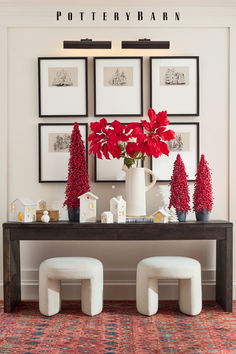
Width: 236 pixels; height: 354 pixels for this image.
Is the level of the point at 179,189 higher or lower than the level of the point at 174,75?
lower

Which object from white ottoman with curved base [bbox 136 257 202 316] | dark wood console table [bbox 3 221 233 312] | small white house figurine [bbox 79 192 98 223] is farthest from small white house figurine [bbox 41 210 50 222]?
white ottoman with curved base [bbox 136 257 202 316]

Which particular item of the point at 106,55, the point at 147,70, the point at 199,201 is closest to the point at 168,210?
the point at 199,201

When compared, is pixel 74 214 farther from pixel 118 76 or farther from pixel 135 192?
pixel 118 76

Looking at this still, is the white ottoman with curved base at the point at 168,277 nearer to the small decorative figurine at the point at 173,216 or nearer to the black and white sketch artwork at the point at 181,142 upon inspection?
the small decorative figurine at the point at 173,216

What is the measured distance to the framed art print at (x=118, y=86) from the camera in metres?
3.41

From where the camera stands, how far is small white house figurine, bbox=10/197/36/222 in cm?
310

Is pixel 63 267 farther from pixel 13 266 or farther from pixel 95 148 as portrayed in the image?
pixel 95 148

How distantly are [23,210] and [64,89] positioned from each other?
42.9 inches

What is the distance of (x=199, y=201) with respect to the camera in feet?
10.4

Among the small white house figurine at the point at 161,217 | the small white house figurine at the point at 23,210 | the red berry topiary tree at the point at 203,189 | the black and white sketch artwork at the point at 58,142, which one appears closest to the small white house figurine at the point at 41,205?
the small white house figurine at the point at 23,210

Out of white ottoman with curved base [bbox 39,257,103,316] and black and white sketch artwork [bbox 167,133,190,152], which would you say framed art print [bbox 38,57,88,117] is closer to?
black and white sketch artwork [bbox 167,133,190,152]

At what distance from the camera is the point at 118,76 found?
3.42 metres

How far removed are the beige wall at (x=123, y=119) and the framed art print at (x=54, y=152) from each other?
0.21ft

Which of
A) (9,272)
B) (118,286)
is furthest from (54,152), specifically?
(118,286)
